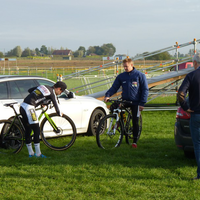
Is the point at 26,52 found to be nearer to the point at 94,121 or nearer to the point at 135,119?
the point at 94,121

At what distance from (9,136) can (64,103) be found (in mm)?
1688

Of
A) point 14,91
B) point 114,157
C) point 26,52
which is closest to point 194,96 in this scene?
point 114,157

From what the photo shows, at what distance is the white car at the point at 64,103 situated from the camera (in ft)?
25.3

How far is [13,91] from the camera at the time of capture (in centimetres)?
788

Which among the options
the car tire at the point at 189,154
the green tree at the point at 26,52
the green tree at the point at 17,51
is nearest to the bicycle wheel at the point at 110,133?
the car tire at the point at 189,154

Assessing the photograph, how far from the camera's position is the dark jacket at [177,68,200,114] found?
4980mm

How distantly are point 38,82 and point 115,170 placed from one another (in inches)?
133

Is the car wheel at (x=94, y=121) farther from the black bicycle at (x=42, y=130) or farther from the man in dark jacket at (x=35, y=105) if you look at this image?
the man in dark jacket at (x=35, y=105)

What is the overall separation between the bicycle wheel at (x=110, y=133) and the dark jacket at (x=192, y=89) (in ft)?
8.39

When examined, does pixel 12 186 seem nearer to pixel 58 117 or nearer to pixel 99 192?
pixel 99 192

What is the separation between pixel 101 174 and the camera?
18.7 feet

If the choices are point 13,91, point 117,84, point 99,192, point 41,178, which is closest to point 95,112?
point 117,84

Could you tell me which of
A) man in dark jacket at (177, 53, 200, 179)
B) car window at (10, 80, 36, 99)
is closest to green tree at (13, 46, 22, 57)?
car window at (10, 80, 36, 99)

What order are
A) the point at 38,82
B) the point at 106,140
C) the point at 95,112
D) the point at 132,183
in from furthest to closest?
the point at 95,112 < the point at 38,82 < the point at 106,140 < the point at 132,183
